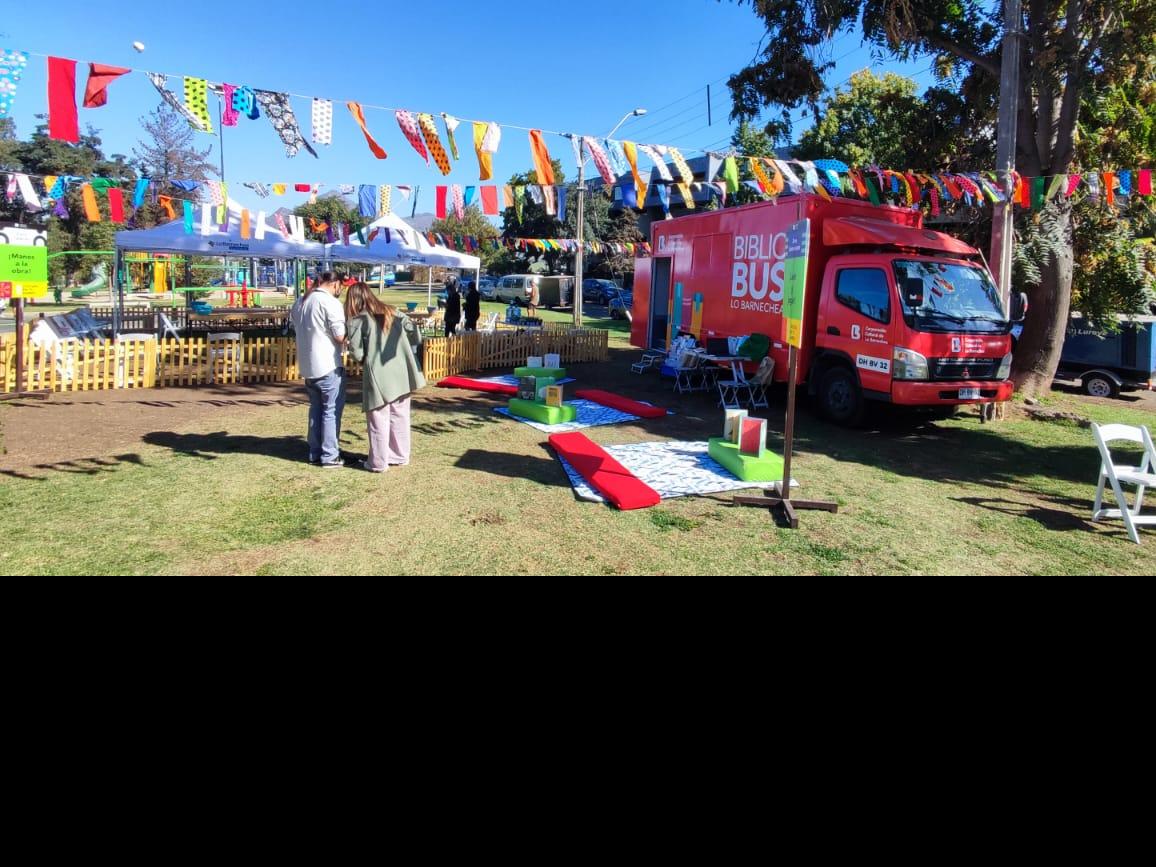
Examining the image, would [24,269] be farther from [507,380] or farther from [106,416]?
[507,380]

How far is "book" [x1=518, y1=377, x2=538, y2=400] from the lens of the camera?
9730mm

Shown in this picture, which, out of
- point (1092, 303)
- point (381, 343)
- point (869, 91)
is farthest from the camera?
point (869, 91)

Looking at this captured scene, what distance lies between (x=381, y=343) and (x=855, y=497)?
178 inches

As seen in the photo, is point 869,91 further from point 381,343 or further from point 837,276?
point 381,343

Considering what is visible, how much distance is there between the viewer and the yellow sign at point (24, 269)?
29.9 ft

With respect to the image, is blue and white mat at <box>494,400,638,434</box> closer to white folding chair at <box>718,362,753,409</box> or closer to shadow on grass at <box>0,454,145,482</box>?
white folding chair at <box>718,362,753,409</box>

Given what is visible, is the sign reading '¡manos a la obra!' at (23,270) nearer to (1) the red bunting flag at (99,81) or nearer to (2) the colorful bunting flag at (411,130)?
(1) the red bunting flag at (99,81)

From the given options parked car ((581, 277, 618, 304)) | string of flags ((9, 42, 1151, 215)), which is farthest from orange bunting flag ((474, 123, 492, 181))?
parked car ((581, 277, 618, 304))

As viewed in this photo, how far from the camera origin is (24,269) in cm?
926

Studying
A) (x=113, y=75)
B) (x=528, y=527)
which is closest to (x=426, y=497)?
(x=528, y=527)
